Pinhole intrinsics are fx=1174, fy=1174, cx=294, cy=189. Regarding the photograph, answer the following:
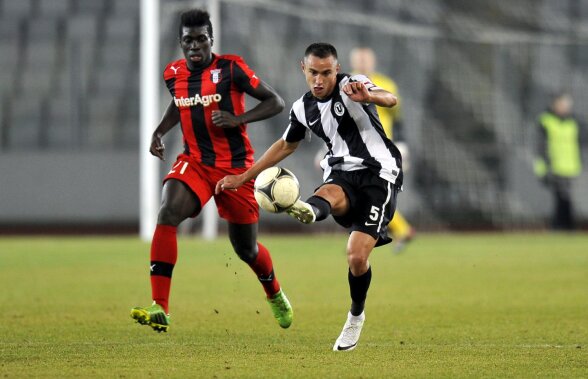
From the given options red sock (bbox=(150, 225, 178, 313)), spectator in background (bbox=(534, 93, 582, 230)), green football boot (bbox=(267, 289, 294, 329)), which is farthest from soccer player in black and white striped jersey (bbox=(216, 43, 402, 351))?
spectator in background (bbox=(534, 93, 582, 230))

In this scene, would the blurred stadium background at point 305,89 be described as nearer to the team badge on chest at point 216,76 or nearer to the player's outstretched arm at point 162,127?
the player's outstretched arm at point 162,127

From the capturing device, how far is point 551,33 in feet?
84.2

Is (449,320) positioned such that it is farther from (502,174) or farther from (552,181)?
(502,174)

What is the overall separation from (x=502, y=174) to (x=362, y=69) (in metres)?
10.6

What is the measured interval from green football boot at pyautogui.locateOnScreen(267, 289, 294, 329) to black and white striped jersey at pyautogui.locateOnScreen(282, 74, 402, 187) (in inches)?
48.1

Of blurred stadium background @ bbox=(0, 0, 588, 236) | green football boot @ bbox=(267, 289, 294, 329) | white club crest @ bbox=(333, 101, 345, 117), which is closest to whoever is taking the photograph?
white club crest @ bbox=(333, 101, 345, 117)

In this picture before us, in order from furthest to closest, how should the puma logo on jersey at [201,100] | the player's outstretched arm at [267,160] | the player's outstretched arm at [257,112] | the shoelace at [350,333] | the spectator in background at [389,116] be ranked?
the spectator in background at [389,116] < the puma logo on jersey at [201,100] < the player's outstretched arm at [257,112] < the player's outstretched arm at [267,160] < the shoelace at [350,333]

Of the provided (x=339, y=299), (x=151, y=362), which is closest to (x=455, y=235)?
(x=339, y=299)

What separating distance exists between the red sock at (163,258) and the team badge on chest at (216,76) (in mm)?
1049

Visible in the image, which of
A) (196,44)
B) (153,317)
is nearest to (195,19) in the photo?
(196,44)

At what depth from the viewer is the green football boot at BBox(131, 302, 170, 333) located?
7.02 meters

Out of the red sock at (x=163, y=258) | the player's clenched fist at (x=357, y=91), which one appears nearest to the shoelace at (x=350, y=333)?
the red sock at (x=163, y=258)

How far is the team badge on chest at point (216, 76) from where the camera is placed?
7.90m

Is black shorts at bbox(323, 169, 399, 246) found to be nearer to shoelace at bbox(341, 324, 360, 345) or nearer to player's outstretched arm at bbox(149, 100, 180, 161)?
shoelace at bbox(341, 324, 360, 345)
